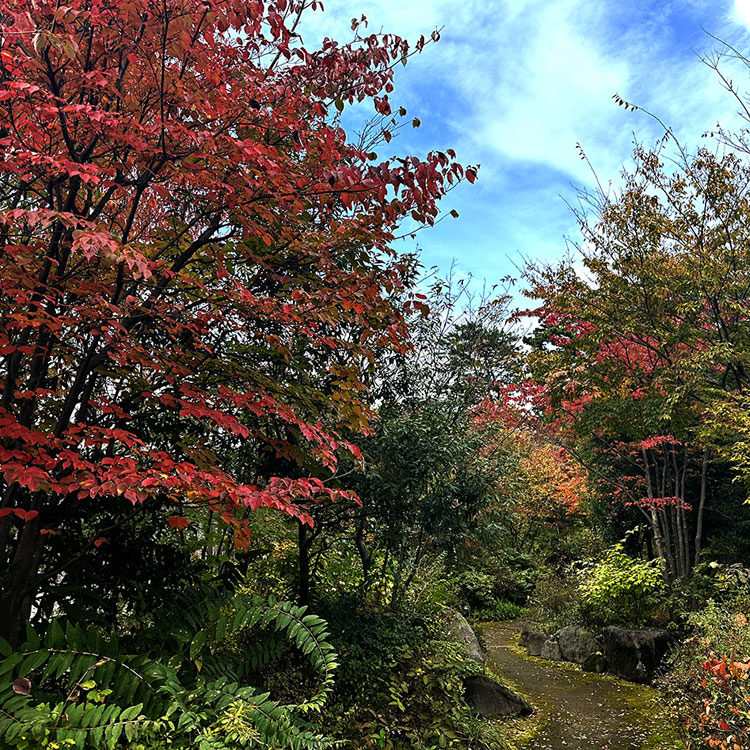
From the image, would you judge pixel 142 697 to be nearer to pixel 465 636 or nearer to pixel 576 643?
pixel 465 636

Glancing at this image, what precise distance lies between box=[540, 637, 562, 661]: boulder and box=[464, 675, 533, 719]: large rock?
12.1 feet

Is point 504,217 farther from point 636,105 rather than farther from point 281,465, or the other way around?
point 281,465

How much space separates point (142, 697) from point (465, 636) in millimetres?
5554

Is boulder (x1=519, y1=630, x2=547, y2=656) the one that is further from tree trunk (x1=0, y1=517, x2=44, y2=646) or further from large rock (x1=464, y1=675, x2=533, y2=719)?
tree trunk (x1=0, y1=517, x2=44, y2=646)

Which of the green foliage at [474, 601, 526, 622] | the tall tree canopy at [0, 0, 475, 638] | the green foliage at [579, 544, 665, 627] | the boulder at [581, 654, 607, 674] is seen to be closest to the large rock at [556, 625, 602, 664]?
the boulder at [581, 654, 607, 674]

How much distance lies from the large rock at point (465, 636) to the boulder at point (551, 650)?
10.3ft

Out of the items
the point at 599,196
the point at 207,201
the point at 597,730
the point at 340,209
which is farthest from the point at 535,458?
the point at 207,201

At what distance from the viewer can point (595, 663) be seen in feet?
30.2

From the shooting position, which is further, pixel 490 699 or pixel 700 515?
pixel 700 515

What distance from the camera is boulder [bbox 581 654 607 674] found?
9.09m

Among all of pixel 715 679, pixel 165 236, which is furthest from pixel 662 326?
pixel 165 236

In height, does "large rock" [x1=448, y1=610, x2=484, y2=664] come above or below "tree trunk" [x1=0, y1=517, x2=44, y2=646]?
below

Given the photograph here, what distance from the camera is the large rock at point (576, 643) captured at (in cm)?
946

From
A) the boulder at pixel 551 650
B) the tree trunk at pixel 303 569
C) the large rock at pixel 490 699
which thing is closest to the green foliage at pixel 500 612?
the boulder at pixel 551 650
